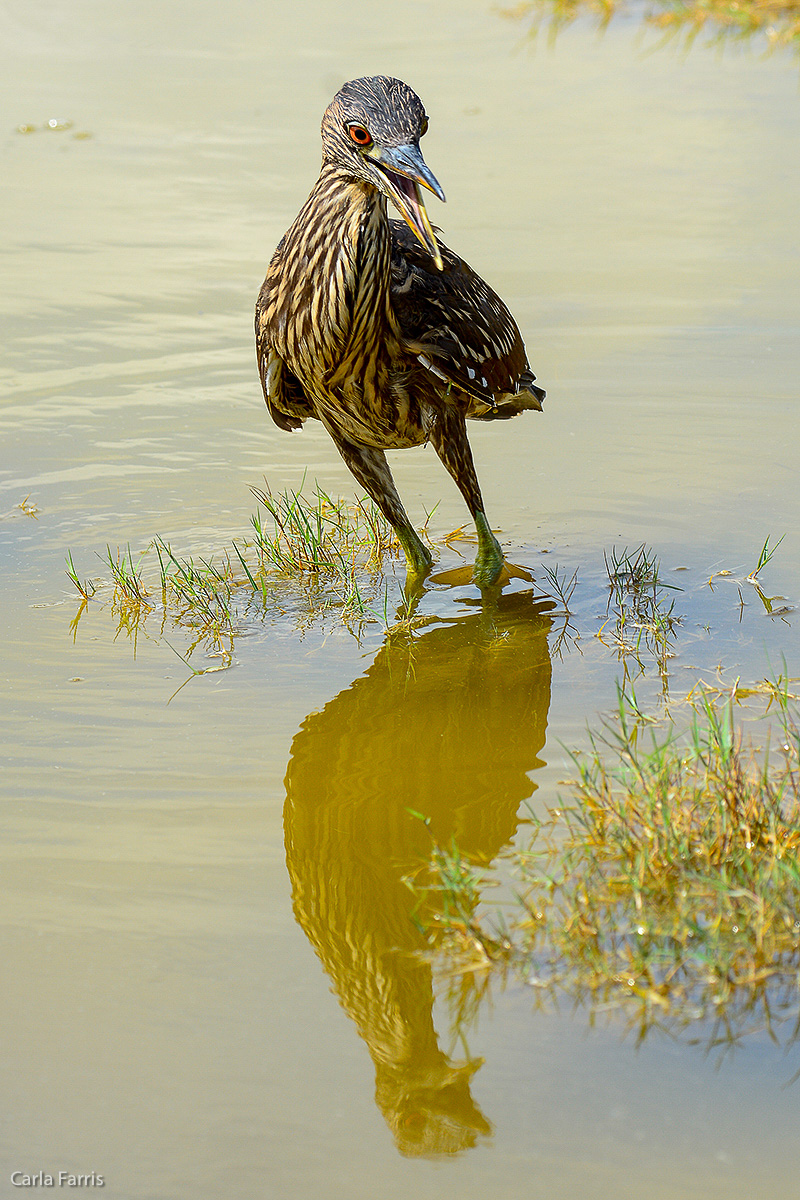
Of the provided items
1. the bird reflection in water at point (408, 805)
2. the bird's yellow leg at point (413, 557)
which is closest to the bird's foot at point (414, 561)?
→ the bird's yellow leg at point (413, 557)

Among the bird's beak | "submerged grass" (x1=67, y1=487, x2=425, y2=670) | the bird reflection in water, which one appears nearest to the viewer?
the bird reflection in water

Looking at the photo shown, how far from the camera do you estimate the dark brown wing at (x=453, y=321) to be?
13.7 ft

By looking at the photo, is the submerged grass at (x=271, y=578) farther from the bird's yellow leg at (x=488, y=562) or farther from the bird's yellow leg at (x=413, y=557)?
the bird's yellow leg at (x=488, y=562)

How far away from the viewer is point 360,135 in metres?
3.55

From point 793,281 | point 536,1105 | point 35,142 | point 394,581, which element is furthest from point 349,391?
point 35,142

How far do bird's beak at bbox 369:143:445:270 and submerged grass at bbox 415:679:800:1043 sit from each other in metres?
1.48

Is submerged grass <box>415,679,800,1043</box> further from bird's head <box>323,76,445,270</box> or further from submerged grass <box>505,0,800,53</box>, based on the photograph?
submerged grass <box>505,0,800,53</box>

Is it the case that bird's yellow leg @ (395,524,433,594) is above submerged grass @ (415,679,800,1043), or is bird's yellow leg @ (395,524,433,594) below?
above

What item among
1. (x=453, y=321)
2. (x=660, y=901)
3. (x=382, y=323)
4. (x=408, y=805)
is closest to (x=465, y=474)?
(x=453, y=321)

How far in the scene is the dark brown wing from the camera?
13.7 feet

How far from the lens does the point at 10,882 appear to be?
3.20 metres

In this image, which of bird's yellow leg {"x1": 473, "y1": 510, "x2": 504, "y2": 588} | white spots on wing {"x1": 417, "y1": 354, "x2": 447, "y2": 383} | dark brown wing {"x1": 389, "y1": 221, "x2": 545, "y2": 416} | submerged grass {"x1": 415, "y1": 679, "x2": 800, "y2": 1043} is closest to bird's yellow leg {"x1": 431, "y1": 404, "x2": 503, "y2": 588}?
bird's yellow leg {"x1": 473, "y1": 510, "x2": 504, "y2": 588}

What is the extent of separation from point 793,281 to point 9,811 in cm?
593

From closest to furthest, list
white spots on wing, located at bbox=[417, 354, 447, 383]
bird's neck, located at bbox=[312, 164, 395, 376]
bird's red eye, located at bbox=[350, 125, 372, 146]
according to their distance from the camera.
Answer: bird's red eye, located at bbox=[350, 125, 372, 146] < bird's neck, located at bbox=[312, 164, 395, 376] < white spots on wing, located at bbox=[417, 354, 447, 383]
